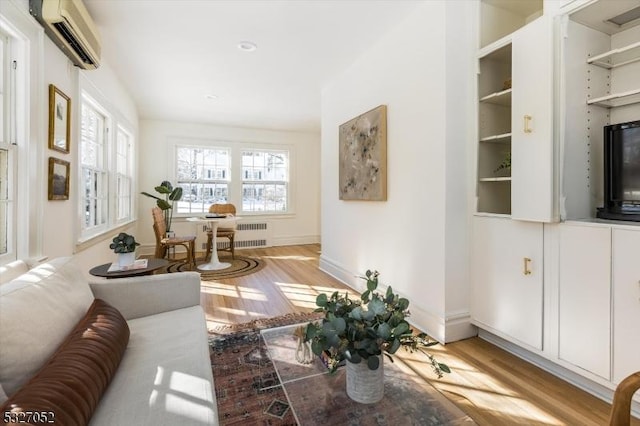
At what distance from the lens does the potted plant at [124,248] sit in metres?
2.28

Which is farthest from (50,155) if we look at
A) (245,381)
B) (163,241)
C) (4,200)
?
(163,241)

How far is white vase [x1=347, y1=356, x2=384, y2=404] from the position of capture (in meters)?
1.13

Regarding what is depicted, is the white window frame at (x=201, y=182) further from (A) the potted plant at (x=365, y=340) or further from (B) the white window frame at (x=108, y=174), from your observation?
(A) the potted plant at (x=365, y=340)

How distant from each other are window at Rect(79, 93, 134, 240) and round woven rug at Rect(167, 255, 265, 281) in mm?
1067

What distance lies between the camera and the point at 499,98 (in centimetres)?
233

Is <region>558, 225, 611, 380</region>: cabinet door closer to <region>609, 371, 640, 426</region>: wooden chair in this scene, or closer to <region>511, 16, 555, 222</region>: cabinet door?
<region>511, 16, 555, 222</region>: cabinet door

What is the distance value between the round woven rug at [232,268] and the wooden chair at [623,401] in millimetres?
3960

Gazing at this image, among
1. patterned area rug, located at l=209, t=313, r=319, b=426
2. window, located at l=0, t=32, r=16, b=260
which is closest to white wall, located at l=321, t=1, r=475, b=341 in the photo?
patterned area rug, located at l=209, t=313, r=319, b=426

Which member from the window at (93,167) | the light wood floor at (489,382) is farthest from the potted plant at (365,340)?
the window at (93,167)

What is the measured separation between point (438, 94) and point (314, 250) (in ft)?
14.0

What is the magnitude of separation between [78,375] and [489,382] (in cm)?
206

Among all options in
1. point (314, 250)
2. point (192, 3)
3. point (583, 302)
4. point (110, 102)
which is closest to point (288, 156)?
point (314, 250)

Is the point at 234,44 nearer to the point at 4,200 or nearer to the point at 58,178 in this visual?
the point at 58,178

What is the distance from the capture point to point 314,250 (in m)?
6.16
